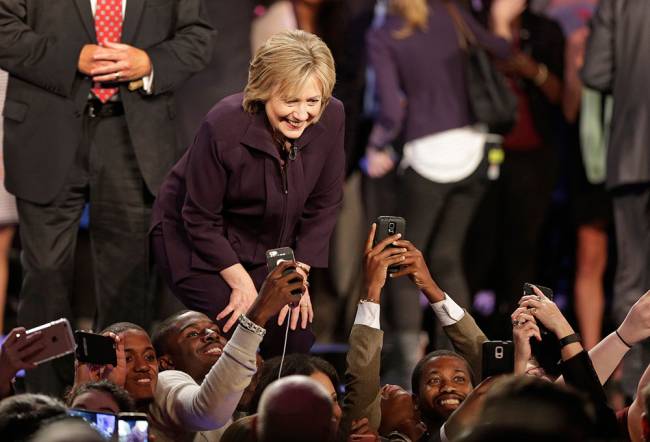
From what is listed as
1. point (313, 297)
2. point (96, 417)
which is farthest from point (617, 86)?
point (96, 417)

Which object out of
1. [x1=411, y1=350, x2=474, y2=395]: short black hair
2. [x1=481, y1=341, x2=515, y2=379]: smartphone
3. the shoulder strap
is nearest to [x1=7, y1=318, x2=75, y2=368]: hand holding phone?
[x1=481, y1=341, x2=515, y2=379]: smartphone

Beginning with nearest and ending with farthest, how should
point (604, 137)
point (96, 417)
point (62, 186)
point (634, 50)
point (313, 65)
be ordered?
point (96, 417), point (313, 65), point (62, 186), point (634, 50), point (604, 137)

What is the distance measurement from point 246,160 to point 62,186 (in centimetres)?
106

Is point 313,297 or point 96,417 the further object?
point 313,297

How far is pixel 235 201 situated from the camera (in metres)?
5.21

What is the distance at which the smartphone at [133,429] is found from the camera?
3.84 meters

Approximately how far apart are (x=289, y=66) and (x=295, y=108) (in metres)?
0.15

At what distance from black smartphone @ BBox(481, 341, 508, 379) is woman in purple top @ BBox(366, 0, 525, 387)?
217cm

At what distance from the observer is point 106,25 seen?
5895 mm

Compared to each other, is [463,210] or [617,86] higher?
[617,86]

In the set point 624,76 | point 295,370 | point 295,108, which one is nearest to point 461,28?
point 624,76

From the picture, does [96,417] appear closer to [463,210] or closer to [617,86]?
[463,210]

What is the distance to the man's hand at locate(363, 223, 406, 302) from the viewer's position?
468 cm

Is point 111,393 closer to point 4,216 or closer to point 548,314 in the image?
point 548,314
